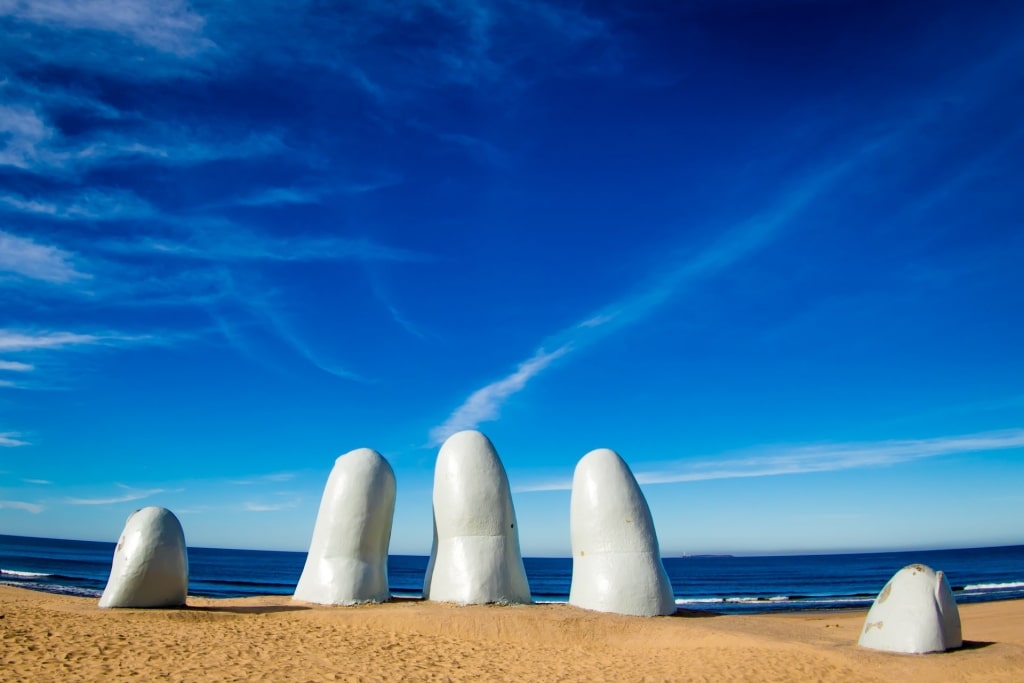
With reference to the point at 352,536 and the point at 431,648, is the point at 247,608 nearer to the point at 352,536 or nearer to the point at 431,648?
the point at 352,536

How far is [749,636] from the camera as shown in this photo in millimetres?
11930

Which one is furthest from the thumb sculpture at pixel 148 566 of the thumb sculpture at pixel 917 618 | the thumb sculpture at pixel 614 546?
the thumb sculpture at pixel 917 618

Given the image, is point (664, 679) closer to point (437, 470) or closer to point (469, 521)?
point (469, 521)

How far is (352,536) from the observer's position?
14.0 meters

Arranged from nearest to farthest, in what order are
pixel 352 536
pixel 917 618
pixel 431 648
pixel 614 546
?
pixel 431 648
pixel 917 618
pixel 614 546
pixel 352 536

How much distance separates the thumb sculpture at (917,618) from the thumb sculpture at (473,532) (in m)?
5.97

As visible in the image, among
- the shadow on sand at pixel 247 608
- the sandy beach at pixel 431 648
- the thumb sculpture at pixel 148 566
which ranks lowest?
the sandy beach at pixel 431 648

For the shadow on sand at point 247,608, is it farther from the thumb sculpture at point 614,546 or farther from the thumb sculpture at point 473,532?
the thumb sculpture at point 614,546

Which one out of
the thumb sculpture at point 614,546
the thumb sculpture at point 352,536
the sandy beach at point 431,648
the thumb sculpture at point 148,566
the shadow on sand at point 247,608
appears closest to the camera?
the sandy beach at point 431,648

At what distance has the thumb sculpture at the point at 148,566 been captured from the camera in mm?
12242

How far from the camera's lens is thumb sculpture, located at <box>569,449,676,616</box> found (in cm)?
1320

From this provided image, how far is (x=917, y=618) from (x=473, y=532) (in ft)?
24.4

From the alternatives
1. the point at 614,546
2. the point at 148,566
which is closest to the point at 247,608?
the point at 148,566

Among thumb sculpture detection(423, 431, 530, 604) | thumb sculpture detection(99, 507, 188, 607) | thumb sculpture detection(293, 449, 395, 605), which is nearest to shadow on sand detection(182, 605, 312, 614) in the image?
thumb sculpture detection(99, 507, 188, 607)
